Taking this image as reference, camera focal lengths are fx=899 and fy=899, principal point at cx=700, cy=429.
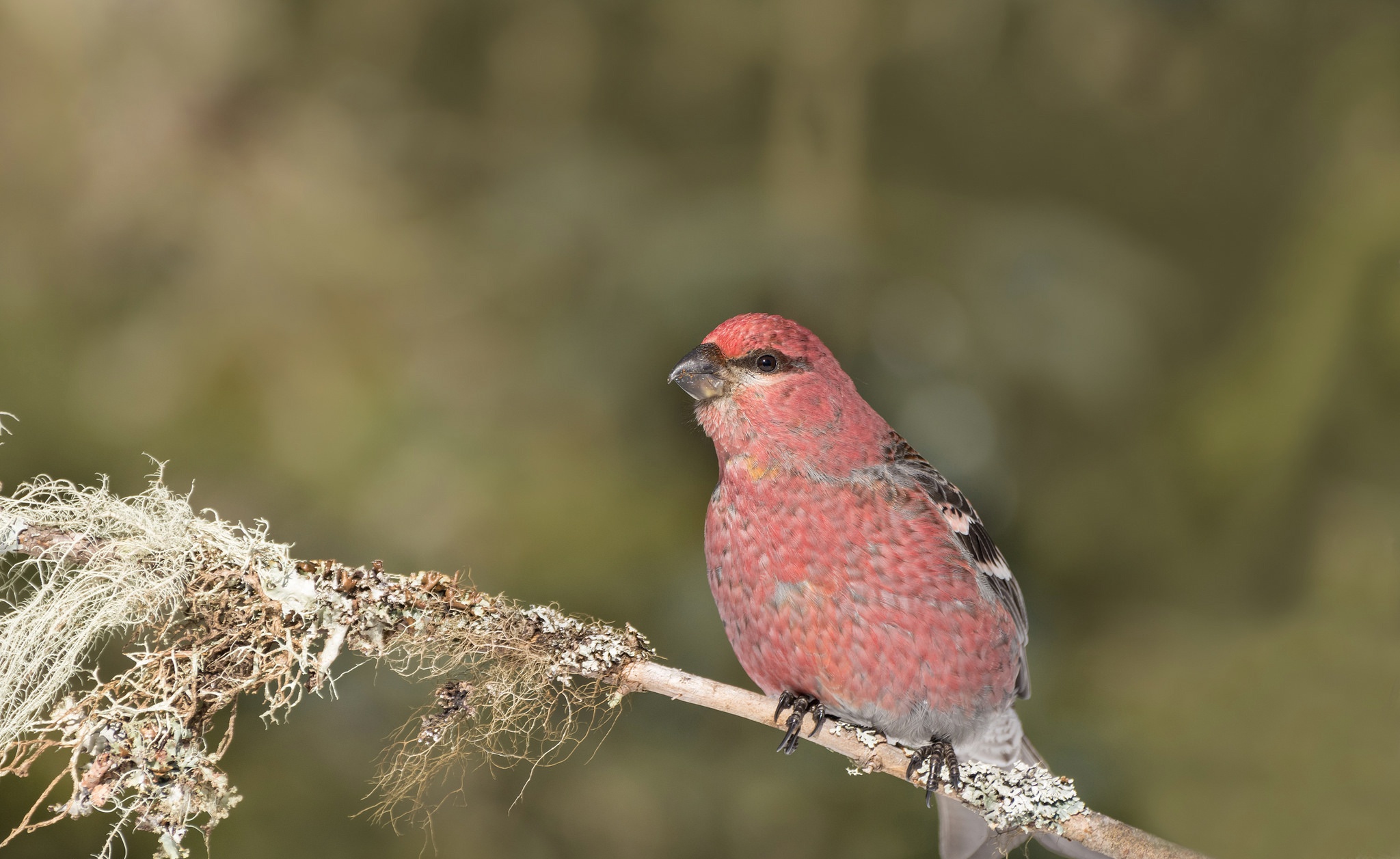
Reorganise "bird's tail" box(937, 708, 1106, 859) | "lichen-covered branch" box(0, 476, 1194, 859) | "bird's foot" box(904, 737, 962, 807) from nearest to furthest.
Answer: "lichen-covered branch" box(0, 476, 1194, 859) < "bird's foot" box(904, 737, 962, 807) < "bird's tail" box(937, 708, 1106, 859)

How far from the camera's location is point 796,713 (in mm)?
1399

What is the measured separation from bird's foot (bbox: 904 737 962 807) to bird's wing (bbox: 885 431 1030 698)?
0.27 m

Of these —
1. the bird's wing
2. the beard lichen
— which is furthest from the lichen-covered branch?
the bird's wing

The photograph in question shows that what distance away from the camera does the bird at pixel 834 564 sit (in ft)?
4.36

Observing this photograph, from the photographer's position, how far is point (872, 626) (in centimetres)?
132

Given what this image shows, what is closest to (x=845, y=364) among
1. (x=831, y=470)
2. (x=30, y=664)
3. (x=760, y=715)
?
(x=831, y=470)

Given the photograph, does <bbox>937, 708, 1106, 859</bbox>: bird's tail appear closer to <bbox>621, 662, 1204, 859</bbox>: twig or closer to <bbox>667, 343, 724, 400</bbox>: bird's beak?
<bbox>621, 662, 1204, 859</bbox>: twig

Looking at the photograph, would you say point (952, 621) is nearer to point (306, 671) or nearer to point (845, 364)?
point (845, 364)

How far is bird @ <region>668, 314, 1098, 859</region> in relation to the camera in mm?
1330

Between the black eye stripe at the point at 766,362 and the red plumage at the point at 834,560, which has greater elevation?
the black eye stripe at the point at 766,362

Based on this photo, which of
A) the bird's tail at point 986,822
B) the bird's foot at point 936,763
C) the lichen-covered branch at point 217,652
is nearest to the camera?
the lichen-covered branch at point 217,652

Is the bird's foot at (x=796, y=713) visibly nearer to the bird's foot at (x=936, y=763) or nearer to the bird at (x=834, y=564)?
the bird at (x=834, y=564)

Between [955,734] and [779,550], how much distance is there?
0.41m

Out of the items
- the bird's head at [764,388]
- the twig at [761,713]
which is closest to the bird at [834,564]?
the bird's head at [764,388]
